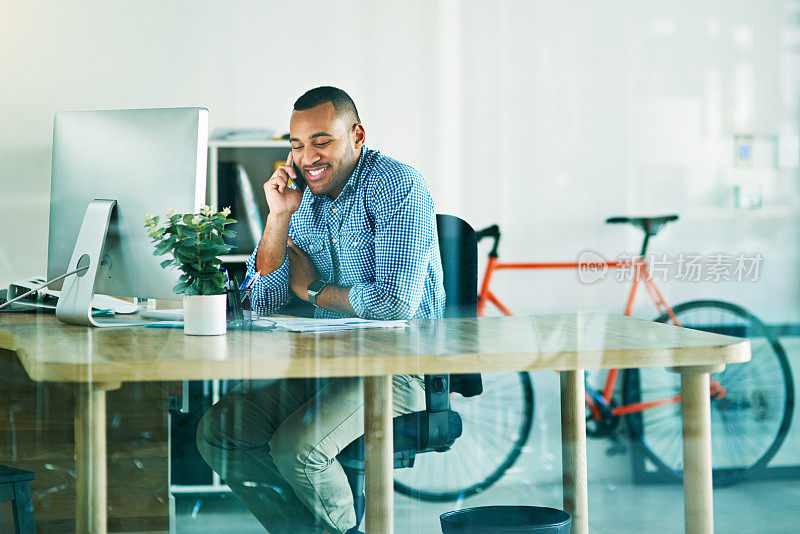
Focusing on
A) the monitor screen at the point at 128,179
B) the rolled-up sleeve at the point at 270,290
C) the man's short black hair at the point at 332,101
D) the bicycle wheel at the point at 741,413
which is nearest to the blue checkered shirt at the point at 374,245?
the rolled-up sleeve at the point at 270,290

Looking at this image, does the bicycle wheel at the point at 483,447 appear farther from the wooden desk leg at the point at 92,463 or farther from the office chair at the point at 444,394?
the wooden desk leg at the point at 92,463

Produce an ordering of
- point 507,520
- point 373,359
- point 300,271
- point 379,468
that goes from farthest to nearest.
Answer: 1. point 300,271
2. point 507,520
3. point 379,468
4. point 373,359

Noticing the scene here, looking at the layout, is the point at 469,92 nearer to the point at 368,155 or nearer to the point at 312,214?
the point at 368,155

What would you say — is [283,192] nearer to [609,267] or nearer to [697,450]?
[609,267]

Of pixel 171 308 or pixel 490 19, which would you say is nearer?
pixel 171 308

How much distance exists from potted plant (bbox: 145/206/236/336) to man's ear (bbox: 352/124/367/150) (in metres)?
0.83

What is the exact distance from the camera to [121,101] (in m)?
2.14

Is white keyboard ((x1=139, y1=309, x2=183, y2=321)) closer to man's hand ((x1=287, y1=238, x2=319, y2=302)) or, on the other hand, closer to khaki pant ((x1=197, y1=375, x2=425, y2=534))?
khaki pant ((x1=197, y1=375, x2=425, y2=534))

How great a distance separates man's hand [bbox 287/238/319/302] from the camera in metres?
2.16

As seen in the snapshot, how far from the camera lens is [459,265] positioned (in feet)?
6.54

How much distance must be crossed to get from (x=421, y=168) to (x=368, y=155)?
6.3 inches

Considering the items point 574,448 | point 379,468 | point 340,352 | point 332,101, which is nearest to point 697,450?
point 574,448

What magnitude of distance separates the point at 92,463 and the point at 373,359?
1.74 feet

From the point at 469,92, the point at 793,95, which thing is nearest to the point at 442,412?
the point at 469,92
